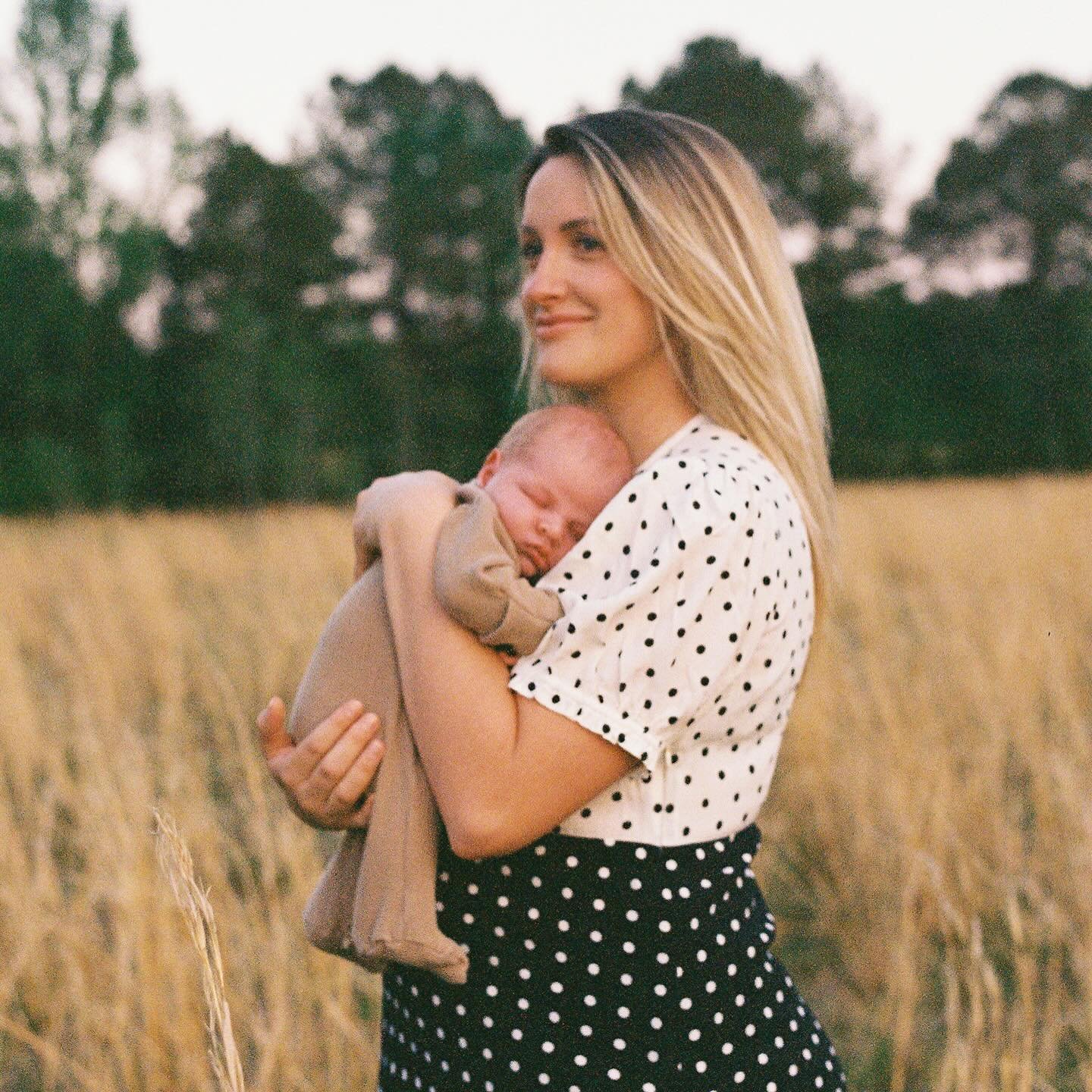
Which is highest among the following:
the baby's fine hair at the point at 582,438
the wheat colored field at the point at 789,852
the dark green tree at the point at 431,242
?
the dark green tree at the point at 431,242

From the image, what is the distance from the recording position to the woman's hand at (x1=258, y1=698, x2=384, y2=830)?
1125 mm

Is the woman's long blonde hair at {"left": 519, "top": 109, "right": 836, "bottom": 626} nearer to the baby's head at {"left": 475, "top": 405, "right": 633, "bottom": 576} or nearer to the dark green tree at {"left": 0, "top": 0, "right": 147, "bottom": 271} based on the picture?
the baby's head at {"left": 475, "top": 405, "right": 633, "bottom": 576}

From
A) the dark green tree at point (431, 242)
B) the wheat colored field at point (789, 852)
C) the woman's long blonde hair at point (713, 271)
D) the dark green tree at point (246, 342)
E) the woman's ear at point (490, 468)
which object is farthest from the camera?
the dark green tree at point (431, 242)

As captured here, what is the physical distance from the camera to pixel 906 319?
21.2 metres

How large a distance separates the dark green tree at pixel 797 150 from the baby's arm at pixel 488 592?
24190 mm

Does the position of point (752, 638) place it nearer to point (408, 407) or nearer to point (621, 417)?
point (621, 417)

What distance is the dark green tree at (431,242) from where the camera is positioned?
17094 millimetres

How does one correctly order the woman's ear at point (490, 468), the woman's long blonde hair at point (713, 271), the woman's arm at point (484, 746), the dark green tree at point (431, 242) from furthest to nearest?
1. the dark green tree at point (431, 242)
2. the woman's ear at point (490, 468)
3. the woman's long blonde hair at point (713, 271)
4. the woman's arm at point (484, 746)

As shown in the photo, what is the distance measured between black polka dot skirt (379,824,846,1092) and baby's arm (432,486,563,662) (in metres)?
0.24

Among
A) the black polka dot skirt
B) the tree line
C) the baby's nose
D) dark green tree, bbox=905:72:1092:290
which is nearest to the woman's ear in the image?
the baby's nose

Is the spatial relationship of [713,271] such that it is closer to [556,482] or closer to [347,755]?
[556,482]

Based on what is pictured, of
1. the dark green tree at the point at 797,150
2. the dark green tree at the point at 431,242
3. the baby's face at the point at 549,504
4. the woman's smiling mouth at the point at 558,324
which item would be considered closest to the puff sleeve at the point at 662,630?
the baby's face at the point at 549,504

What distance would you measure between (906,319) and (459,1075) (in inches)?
858

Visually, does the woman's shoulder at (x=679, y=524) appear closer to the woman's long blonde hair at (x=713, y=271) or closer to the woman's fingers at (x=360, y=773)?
the woman's long blonde hair at (x=713, y=271)
